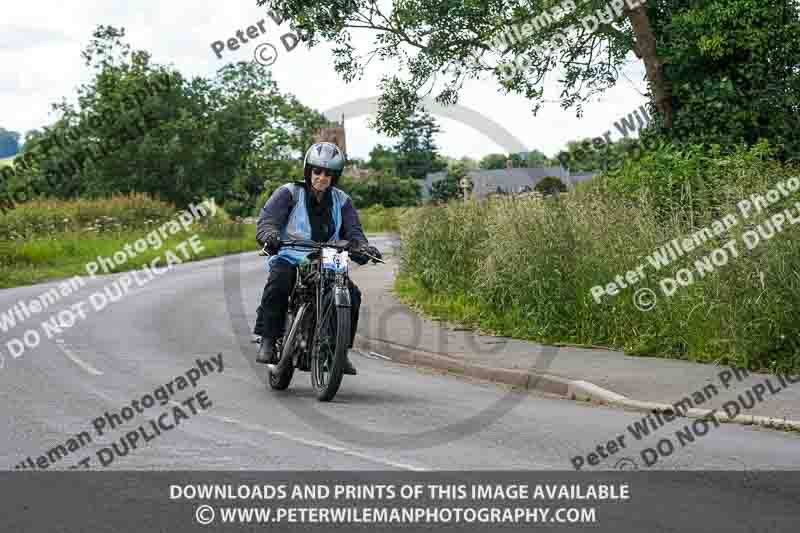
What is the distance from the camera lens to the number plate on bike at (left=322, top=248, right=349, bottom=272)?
33.1 feet

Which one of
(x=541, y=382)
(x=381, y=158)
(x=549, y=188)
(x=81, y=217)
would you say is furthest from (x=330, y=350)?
(x=381, y=158)

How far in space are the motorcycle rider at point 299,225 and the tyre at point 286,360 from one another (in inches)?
4.1

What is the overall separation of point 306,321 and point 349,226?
1045mm

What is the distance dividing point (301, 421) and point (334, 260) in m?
1.56

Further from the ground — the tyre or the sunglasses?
the sunglasses

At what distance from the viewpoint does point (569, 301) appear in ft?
48.4

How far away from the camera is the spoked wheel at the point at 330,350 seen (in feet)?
31.8

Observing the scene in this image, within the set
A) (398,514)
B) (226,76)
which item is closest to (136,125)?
(226,76)

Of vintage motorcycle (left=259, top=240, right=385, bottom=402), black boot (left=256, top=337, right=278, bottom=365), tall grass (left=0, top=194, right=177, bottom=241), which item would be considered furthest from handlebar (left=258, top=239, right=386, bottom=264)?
tall grass (left=0, top=194, right=177, bottom=241)

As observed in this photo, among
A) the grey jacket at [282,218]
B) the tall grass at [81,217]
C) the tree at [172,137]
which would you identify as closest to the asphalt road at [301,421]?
the grey jacket at [282,218]

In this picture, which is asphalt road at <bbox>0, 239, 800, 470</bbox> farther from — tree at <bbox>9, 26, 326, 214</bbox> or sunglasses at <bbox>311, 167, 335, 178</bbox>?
tree at <bbox>9, 26, 326, 214</bbox>

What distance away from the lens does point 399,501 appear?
6.46m

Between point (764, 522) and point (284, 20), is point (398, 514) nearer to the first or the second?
point (764, 522)

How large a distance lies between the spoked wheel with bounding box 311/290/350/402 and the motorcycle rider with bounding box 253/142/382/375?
0.42 meters
